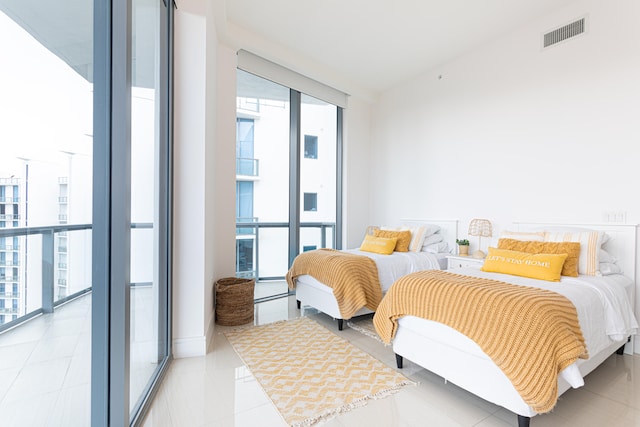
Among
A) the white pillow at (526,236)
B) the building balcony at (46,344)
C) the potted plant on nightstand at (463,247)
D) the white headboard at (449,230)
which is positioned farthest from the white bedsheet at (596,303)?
the building balcony at (46,344)

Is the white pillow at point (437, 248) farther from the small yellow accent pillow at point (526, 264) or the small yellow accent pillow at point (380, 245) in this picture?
the small yellow accent pillow at point (526, 264)

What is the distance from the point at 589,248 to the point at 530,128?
137cm

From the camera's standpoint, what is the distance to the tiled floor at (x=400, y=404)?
1.64m

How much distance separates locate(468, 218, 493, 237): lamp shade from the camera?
346cm

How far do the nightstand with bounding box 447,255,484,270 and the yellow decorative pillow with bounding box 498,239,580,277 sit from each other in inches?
20.1

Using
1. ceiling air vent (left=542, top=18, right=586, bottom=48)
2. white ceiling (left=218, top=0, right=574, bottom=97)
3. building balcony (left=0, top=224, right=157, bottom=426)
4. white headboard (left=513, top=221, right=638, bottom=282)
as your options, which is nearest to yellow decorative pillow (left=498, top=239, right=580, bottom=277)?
white headboard (left=513, top=221, right=638, bottom=282)

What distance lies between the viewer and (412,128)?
443 centimetres

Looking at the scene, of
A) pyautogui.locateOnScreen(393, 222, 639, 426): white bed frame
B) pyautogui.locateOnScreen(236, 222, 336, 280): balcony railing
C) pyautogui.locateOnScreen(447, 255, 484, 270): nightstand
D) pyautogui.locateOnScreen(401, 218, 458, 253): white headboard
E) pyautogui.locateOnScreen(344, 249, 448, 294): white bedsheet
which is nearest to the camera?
pyautogui.locateOnScreen(393, 222, 639, 426): white bed frame

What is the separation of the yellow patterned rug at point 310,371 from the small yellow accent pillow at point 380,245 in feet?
3.79

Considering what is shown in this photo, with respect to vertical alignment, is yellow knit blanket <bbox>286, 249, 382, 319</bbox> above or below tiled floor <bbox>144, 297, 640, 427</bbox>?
above

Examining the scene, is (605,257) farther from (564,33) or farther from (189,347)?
(189,347)

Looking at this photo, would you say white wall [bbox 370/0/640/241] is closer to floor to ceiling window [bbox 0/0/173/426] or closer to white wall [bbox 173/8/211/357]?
white wall [bbox 173/8/211/357]

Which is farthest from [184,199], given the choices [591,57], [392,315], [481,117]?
[591,57]

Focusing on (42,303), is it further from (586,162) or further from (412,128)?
(412,128)
